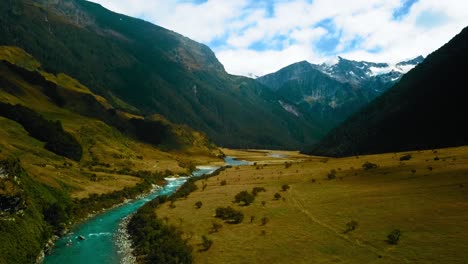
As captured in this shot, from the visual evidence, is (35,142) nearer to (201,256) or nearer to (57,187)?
(57,187)

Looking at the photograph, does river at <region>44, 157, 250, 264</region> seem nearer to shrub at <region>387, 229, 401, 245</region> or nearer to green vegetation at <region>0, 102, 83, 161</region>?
shrub at <region>387, 229, 401, 245</region>

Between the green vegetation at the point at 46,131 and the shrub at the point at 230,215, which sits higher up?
the green vegetation at the point at 46,131

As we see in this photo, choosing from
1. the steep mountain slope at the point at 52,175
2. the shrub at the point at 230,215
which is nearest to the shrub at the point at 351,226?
the shrub at the point at 230,215

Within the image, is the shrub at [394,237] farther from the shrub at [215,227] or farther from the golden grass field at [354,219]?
the shrub at [215,227]

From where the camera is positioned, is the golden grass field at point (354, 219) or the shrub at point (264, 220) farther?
the shrub at point (264, 220)

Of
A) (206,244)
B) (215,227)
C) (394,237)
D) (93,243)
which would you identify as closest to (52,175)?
(93,243)

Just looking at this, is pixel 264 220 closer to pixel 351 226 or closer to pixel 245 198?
pixel 351 226

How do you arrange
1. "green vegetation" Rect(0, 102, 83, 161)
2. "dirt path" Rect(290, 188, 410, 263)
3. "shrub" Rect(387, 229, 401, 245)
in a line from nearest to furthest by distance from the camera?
1. "dirt path" Rect(290, 188, 410, 263)
2. "shrub" Rect(387, 229, 401, 245)
3. "green vegetation" Rect(0, 102, 83, 161)

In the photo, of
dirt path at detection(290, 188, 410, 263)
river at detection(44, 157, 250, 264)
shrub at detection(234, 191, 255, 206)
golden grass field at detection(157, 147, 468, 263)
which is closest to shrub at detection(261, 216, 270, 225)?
golden grass field at detection(157, 147, 468, 263)
